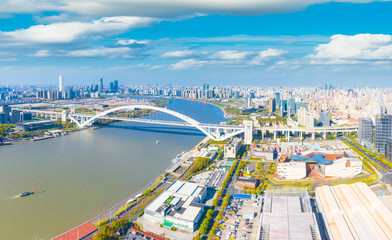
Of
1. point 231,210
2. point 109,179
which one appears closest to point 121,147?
point 109,179

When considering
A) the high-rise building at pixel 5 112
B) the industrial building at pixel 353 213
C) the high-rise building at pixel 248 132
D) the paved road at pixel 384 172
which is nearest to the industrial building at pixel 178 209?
the industrial building at pixel 353 213

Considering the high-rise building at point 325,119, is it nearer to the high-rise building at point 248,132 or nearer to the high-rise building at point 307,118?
the high-rise building at point 307,118

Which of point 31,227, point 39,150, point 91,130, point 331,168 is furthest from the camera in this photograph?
point 91,130

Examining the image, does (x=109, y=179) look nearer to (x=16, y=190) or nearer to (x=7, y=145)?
(x=16, y=190)

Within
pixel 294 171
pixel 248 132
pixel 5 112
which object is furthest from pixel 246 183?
pixel 5 112

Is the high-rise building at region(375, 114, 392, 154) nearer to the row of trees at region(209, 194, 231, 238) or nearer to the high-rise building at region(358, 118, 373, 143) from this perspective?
the high-rise building at region(358, 118, 373, 143)

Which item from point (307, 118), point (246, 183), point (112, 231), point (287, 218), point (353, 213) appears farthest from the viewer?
point (307, 118)

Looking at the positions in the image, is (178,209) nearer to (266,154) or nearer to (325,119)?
(266,154)
